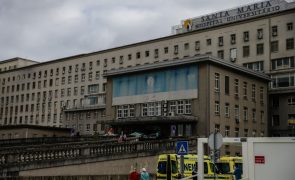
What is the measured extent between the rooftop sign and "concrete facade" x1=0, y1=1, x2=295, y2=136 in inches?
68.2

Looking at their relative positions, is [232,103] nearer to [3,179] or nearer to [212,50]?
[212,50]

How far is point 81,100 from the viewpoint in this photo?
90.5 metres

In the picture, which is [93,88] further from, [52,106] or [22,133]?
[22,133]

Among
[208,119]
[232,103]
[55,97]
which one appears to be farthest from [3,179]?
[55,97]

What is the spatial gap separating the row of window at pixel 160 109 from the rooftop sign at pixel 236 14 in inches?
889

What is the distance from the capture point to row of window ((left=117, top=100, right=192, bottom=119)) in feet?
Answer: 173

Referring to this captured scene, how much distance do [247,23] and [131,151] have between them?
3910 centimetres

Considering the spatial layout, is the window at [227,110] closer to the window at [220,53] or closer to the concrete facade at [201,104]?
the concrete facade at [201,104]

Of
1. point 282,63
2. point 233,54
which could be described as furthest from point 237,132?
point 233,54

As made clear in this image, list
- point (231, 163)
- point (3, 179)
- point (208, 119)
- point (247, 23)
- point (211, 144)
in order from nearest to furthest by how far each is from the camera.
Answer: point (211, 144) → point (3, 179) → point (231, 163) → point (208, 119) → point (247, 23)

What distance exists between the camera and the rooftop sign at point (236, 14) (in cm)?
6806

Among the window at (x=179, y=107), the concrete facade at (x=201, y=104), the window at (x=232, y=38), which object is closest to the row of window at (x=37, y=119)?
the concrete facade at (x=201, y=104)

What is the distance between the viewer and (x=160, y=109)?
179 feet

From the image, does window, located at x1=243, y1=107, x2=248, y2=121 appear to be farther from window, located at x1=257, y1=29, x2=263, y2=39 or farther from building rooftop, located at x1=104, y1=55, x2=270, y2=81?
window, located at x1=257, y1=29, x2=263, y2=39
